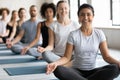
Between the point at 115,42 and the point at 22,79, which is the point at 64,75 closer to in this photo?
the point at 22,79

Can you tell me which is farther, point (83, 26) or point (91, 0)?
point (91, 0)

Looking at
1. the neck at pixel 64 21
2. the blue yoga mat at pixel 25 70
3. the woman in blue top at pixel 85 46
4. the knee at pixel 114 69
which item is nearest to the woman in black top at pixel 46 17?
the blue yoga mat at pixel 25 70

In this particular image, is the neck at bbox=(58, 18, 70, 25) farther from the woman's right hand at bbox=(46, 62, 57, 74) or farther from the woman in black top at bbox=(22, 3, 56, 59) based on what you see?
the woman's right hand at bbox=(46, 62, 57, 74)

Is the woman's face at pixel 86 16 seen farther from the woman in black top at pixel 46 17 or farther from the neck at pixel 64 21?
the woman in black top at pixel 46 17

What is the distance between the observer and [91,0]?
9.87 meters

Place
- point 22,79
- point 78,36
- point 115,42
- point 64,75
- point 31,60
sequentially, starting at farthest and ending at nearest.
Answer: point 115,42, point 31,60, point 22,79, point 78,36, point 64,75

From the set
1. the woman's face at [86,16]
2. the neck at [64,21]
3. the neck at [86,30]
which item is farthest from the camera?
the neck at [64,21]

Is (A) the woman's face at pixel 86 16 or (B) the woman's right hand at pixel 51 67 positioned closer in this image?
(B) the woman's right hand at pixel 51 67

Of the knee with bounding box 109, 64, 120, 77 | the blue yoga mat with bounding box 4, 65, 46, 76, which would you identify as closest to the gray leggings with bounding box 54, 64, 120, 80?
the knee with bounding box 109, 64, 120, 77

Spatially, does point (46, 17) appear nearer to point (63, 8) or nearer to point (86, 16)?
point (63, 8)

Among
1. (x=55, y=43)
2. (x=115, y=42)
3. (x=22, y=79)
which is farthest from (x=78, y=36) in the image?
(x=115, y=42)

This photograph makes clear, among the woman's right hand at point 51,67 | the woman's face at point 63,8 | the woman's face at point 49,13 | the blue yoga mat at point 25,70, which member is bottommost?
the blue yoga mat at point 25,70

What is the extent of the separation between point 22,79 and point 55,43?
0.73 metres

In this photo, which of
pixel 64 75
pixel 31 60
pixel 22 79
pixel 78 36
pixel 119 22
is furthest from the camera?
pixel 119 22
